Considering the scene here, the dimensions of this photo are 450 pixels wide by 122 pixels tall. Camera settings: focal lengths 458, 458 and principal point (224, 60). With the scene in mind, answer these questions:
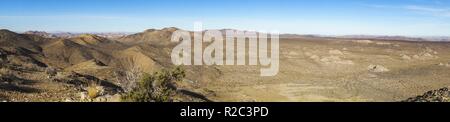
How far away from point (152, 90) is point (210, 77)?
21.2 metres

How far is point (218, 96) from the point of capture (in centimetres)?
2642

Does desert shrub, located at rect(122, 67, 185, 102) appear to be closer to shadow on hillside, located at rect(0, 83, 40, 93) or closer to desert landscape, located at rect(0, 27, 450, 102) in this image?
desert landscape, located at rect(0, 27, 450, 102)

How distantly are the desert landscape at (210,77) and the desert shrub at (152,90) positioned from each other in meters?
0.58

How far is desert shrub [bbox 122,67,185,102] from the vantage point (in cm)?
1392

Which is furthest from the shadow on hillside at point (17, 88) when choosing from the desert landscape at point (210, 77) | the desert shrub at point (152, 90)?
the desert shrub at point (152, 90)

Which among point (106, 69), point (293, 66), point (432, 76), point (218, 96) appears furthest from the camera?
point (293, 66)

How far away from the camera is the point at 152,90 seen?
17125 millimetres

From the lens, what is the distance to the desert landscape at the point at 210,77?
19.3 metres

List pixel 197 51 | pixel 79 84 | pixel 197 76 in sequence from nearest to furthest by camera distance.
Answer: pixel 79 84
pixel 197 76
pixel 197 51

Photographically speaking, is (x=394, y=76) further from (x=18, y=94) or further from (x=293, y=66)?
(x=18, y=94)

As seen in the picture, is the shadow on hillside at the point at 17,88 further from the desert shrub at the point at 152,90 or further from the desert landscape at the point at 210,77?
the desert shrub at the point at 152,90

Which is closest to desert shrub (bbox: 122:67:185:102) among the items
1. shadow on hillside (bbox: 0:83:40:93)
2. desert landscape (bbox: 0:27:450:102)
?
desert landscape (bbox: 0:27:450:102)
